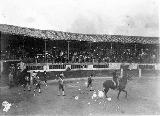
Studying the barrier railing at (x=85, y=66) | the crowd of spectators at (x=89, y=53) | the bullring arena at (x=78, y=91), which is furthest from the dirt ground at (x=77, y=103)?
the crowd of spectators at (x=89, y=53)

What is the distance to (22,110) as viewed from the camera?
48.8ft

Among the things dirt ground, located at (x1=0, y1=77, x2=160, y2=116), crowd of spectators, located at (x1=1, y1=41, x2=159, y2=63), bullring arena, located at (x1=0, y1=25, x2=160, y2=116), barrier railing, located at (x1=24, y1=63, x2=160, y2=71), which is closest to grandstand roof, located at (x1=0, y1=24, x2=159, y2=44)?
bullring arena, located at (x1=0, y1=25, x2=160, y2=116)

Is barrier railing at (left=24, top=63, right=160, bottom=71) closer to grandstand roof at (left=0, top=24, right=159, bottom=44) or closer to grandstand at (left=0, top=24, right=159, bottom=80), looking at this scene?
grandstand at (left=0, top=24, right=159, bottom=80)

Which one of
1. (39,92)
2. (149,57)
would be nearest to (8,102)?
(39,92)

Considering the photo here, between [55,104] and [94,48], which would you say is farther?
[94,48]

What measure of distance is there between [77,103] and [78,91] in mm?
4690

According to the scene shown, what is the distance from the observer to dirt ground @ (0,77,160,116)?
47.8 feet

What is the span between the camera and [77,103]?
1669 centimetres

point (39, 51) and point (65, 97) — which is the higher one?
point (39, 51)

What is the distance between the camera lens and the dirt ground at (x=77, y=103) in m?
14.6

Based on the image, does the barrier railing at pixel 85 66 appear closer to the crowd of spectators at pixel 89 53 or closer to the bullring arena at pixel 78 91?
the bullring arena at pixel 78 91

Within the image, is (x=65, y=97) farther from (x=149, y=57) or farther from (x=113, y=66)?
(x=149, y=57)

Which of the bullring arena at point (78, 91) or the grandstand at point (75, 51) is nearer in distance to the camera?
the bullring arena at point (78, 91)

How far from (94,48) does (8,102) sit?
19.0 metres
